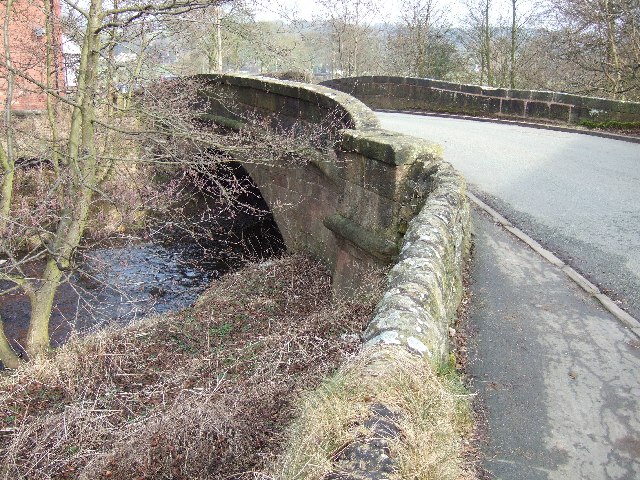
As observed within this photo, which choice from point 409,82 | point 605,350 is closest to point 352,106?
point 605,350

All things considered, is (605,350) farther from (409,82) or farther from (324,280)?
(409,82)

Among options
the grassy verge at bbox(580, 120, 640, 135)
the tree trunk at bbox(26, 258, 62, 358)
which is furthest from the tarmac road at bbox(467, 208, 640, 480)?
the grassy verge at bbox(580, 120, 640, 135)

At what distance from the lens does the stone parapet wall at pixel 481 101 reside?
12.5 metres

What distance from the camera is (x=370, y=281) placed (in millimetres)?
5184

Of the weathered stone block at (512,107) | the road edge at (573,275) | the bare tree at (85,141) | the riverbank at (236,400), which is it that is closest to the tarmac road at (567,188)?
the road edge at (573,275)

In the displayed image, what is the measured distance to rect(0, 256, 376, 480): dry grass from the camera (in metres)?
3.82

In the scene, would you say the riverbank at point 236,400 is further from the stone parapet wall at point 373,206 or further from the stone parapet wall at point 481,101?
the stone parapet wall at point 481,101

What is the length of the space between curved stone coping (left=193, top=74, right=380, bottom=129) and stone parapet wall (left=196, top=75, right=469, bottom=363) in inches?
0.7

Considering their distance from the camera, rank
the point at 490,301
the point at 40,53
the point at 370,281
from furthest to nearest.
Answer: the point at 40,53, the point at 370,281, the point at 490,301

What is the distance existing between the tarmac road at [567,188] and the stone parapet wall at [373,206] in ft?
4.16

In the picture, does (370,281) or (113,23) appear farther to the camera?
(113,23)

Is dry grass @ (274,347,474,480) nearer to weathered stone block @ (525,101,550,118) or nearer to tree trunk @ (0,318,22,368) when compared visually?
tree trunk @ (0,318,22,368)

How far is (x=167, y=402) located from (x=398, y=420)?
3393 millimetres

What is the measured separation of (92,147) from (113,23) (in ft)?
5.11
